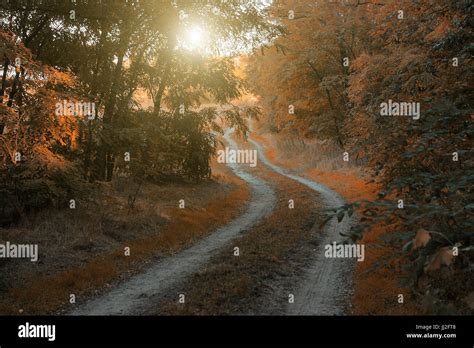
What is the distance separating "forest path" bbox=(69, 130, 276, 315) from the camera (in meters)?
8.82

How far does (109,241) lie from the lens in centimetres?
1352

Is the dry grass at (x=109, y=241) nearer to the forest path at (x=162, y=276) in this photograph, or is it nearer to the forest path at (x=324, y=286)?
the forest path at (x=162, y=276)

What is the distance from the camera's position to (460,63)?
37.9 feet

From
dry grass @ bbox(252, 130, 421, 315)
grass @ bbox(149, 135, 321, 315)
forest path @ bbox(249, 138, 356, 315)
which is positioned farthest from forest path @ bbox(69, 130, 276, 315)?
dry grass @ bbox(252, 130, 421, 315)

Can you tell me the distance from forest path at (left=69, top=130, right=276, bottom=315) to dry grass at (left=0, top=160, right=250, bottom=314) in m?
0.47

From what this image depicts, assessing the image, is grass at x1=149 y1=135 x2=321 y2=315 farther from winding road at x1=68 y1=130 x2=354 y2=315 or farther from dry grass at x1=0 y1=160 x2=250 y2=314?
dry grass at x1=0 y1=160 x2=250 y2=314

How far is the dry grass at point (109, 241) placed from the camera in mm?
Answer: 9509

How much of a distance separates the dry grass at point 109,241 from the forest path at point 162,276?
0.47 m

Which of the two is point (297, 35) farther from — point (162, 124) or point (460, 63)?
point (460, 63)

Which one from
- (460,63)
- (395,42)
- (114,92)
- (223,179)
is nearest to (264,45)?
(395,42)

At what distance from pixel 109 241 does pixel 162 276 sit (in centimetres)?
327

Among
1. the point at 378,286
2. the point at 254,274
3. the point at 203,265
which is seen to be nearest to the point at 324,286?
the point at 378,286

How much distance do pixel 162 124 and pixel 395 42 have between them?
1324 centimetres

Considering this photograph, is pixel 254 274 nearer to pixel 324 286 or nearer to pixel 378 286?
pixel 324 286
